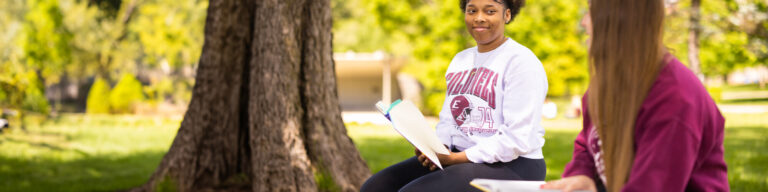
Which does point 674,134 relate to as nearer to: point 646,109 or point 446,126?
point 646,109

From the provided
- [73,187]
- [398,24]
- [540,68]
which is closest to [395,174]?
[540,68]

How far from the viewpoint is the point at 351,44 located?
38594 millimetres

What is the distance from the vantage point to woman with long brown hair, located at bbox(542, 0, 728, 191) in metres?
1.47

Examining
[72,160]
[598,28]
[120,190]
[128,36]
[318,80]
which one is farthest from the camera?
[128,36]

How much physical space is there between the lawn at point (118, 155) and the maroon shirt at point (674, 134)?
4983 mm

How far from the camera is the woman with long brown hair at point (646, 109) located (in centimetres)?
147

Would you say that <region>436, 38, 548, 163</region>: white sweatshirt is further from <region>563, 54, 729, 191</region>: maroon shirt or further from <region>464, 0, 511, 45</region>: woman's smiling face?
<region>563, 54, 729, 191</region>: maroon shirt

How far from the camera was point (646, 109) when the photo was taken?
1.52 metres

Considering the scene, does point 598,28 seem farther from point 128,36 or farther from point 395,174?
point 128,36

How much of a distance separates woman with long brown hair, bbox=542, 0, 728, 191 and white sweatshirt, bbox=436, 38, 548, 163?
631mm

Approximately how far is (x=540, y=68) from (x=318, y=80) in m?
2.59

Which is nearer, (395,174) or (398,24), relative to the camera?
(395,174)

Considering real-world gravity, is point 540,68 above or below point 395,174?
above

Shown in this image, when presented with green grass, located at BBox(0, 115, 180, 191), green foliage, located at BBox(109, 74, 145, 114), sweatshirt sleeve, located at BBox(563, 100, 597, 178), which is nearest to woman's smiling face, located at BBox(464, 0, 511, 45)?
sweatshirt sleeve, located at BBox(563, 100, 597, 178)
